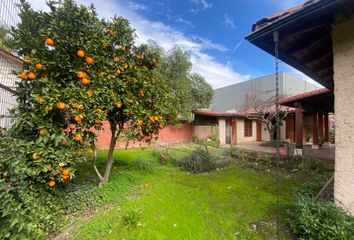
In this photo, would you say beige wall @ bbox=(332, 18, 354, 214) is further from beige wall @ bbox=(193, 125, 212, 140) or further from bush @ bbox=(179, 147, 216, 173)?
beige wall @ bbox=(193, 125, 212, 140)

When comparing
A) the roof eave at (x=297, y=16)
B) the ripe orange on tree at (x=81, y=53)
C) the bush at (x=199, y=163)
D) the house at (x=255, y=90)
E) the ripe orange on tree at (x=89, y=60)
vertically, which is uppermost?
the house at (x=255, y=90)

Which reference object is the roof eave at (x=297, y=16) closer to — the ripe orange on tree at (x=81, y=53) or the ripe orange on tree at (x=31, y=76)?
the ripe orange on tree at (x=81, y=53)

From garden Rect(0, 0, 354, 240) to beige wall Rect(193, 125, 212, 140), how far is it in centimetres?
1044

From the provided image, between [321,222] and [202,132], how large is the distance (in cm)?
1292

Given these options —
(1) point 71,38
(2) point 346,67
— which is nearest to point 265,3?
(2) point 346,67

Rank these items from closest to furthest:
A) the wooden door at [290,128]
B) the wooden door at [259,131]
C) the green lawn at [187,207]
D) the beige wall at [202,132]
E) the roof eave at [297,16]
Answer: the roof eave at [297,16] → the green lawn at [187,207] → the wooden door at [290,128] → the beige wall at [202,132] → the wooden door at [259,131]

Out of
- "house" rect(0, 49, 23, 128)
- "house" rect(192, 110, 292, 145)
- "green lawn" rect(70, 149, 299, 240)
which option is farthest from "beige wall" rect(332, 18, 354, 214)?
"house" rect(192, 110, 292, 145)

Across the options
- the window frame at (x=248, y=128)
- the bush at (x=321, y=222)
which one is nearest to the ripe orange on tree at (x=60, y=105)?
the bush at (x=321, y=222)

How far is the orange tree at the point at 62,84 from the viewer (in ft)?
8.23

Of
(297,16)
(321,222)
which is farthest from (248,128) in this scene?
(297,16)

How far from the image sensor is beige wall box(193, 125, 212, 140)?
1477cm

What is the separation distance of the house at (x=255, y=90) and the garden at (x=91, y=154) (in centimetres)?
1365

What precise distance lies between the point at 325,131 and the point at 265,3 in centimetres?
1058

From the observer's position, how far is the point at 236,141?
14430 millimetres
